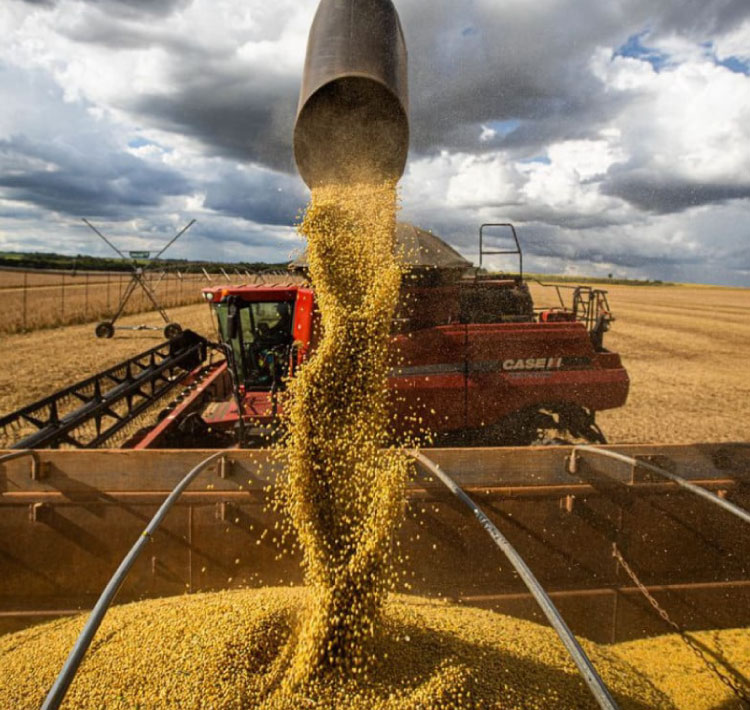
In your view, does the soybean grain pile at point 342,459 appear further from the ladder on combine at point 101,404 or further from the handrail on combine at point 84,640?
the ladder on combine at point 101,404

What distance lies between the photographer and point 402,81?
4352 millimetres

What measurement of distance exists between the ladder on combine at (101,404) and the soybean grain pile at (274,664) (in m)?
1.72

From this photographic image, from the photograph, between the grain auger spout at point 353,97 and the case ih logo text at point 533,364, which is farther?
the case ih logo text at point 533,364

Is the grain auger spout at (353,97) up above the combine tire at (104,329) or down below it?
above

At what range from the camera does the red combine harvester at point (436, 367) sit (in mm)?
4531

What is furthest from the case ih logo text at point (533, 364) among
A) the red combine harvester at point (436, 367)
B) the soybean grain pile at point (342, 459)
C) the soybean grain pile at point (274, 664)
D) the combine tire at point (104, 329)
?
the combine tire at point (104, 329)

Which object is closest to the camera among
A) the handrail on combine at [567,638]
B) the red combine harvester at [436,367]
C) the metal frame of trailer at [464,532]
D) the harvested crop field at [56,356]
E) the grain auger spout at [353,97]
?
the handrail on combine at [567,638]

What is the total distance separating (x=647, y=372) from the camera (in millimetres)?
13750

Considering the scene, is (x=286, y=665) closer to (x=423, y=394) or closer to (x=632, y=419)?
(x=423, y=394)

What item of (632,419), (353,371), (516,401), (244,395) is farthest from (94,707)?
(632,419)

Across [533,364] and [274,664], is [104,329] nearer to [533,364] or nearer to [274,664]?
[533,364]

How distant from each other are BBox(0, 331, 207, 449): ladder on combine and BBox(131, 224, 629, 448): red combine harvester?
0.63m

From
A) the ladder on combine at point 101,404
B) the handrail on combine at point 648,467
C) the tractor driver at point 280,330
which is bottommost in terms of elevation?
the ladder on combine at point 101,404

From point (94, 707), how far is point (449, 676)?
56.1 inches
